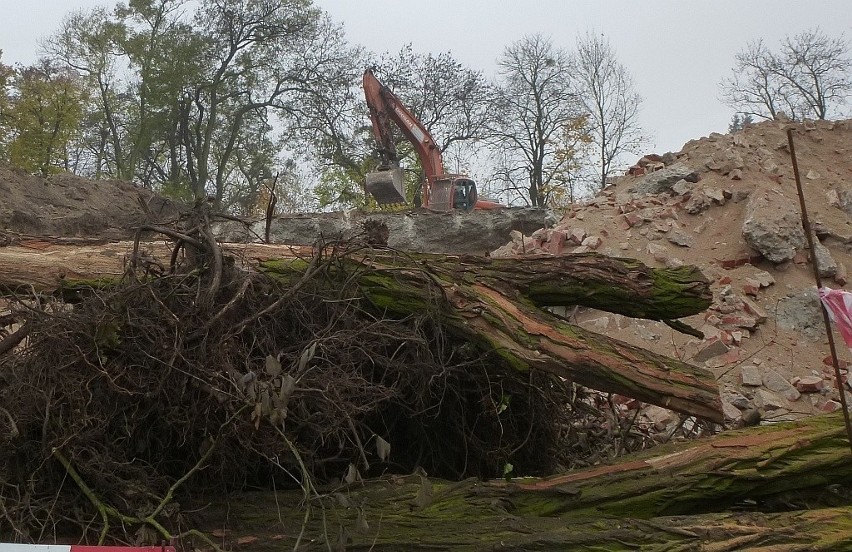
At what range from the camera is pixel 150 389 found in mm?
2967

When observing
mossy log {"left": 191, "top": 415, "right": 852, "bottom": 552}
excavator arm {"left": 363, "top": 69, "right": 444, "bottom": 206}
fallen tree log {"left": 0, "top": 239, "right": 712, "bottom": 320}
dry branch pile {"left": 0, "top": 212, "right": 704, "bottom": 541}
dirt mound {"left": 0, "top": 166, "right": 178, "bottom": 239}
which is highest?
excavator arm {"left": 363, "top": 69, "right": 444, "bottom": 206}

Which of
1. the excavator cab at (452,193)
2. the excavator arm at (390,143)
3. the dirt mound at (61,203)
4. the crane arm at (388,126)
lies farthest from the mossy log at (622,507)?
the crane arm at (388,126)

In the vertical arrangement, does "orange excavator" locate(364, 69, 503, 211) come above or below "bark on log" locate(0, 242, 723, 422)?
above

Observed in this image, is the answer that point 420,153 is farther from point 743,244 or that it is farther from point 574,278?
point 574,278

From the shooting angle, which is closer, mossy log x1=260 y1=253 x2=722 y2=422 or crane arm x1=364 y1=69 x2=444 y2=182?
mossy log x1=260 y1=253 x2=722 y2=422

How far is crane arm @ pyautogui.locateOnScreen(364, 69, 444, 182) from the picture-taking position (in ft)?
56.1

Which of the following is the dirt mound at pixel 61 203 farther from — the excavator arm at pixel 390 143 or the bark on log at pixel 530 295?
the bark on log at pixel 530 295

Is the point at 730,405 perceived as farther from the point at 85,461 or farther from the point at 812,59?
the point at 812,59

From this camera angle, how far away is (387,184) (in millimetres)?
16125

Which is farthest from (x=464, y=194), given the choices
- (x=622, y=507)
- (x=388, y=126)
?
(x=622, y=507)


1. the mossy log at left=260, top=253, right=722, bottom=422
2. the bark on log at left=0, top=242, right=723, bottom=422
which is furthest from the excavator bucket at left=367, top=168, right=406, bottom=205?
the mossy log at left=260, top=253, right=722, bottom=422

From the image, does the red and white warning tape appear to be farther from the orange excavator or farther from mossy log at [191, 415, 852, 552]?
the orange excavator

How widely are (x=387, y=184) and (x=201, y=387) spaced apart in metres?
13.4

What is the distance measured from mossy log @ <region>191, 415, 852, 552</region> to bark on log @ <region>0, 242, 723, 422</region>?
319 mm
